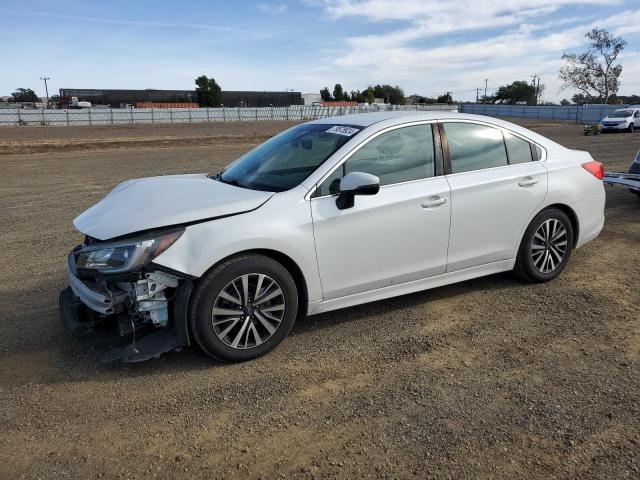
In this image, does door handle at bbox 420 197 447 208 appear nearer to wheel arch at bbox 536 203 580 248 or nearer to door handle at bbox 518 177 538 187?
Result: door handle at bbox 518 177 538 187

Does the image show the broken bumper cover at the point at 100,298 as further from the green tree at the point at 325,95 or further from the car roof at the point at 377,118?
the green tree at the point at 325,95

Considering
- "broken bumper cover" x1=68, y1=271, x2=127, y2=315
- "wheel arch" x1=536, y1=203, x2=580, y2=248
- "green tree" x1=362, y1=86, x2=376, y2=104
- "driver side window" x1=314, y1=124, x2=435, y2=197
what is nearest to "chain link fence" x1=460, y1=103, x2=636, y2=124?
"green tree" x1=362, y1=86, x2=376, y2=104

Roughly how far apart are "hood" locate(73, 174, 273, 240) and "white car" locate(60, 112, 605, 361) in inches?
0.5

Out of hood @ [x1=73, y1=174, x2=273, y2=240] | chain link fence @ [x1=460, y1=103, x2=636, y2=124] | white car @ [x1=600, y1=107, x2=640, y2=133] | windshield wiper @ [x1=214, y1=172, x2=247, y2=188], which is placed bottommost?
hood @ [x1=73, y1=174, x2=273, y2=240]

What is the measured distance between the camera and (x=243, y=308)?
3705 millimetres

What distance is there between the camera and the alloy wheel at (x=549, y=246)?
16.5 ft

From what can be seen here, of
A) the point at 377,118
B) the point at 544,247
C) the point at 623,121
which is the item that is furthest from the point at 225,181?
the point at 623,121

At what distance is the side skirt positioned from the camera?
160 inches

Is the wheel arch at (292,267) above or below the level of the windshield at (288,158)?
below

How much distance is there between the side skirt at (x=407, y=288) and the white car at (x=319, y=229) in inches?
0.5

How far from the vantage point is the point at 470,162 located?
15.3ft

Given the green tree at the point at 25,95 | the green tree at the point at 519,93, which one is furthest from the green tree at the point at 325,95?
the green tree at the point at 25,95

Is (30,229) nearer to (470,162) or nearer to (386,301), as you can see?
(386,301)

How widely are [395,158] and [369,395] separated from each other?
1928mm
